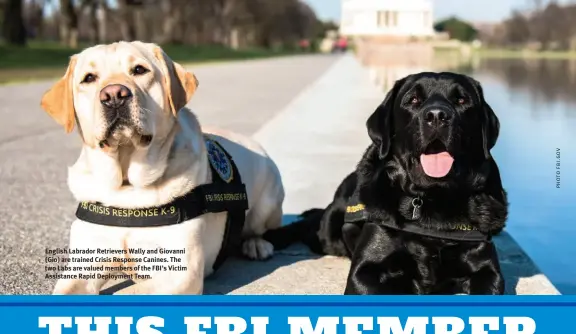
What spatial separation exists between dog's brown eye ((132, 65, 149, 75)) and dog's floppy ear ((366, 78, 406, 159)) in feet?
3.53

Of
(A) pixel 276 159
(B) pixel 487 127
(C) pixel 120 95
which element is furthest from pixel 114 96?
(A) pixel 276 159

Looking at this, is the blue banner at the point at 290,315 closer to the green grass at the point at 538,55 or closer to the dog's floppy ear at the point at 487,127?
the dog's floppy ear at the point at 487,127

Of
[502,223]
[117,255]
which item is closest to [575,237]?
[502,223]

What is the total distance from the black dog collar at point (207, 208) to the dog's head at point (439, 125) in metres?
0.81

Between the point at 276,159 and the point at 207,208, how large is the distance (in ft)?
13.6

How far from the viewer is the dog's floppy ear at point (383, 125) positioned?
12.2 ft

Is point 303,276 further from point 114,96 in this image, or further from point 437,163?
point 114,96

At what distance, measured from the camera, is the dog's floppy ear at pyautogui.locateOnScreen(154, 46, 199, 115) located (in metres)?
3.59

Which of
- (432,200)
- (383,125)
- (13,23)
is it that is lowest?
(13,23)

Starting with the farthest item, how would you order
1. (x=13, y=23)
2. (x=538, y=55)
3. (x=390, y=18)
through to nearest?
(x=538, y=55), (x=13, y=23), (x=390, y=18)

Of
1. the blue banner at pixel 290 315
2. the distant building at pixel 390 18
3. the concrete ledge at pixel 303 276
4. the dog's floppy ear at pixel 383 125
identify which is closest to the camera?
the blue banner at pixel 290 315

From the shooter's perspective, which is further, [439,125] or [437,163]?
[437,163]

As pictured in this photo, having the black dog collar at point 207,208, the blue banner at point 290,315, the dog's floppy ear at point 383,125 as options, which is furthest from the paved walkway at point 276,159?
the blue banner at point 290,315

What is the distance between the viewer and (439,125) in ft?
11.2
